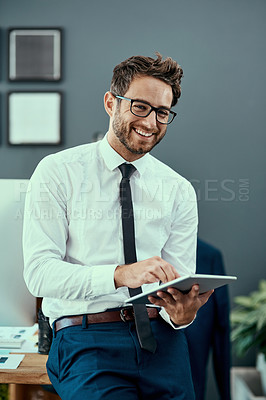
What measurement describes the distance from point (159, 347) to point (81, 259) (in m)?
0.35

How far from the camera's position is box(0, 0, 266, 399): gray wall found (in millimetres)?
3020

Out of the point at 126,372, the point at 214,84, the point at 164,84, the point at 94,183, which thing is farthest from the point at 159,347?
the point at 214,84

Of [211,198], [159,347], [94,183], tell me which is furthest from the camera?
[211,198]

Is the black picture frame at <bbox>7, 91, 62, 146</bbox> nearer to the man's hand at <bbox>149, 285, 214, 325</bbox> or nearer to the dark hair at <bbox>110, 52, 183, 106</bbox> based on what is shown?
the dark hair at <bbox>110, 52, 183, 106</bbox>

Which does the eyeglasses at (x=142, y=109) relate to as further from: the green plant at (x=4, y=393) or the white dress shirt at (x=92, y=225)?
the green plant at (x=4, y=393)

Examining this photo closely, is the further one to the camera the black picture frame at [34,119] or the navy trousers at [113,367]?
the black picture frame at [34,119]

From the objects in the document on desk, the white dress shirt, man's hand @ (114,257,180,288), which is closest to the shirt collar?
the white dress shirt

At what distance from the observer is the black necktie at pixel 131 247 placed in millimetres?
1338

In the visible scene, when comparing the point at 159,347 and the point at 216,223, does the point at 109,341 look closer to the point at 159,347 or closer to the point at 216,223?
the point at 159,347

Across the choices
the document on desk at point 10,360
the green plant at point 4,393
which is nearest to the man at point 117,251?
the document on desk at point 10,360

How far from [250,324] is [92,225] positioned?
166cm

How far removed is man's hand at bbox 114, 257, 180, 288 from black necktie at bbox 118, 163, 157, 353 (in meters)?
0.12

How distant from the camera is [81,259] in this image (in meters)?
1.47

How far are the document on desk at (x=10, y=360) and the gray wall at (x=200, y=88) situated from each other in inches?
69.3
